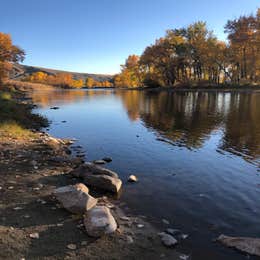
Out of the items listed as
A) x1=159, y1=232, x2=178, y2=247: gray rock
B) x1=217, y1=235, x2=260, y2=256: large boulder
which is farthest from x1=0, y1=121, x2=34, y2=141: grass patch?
x1=217, y1=235, x2=260, y2=256: large boulder

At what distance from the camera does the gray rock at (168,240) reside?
6.07 m

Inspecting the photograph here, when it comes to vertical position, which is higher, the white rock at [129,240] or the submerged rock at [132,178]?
the white rock at [129,240]

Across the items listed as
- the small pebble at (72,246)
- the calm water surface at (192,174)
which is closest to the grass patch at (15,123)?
the calm water surface at (192,174)

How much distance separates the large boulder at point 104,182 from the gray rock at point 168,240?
3.01 meters

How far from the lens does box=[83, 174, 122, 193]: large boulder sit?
910cm

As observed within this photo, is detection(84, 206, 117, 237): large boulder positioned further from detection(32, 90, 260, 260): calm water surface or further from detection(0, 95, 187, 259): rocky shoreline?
detection(32, 90, 260, 260): calm water surface

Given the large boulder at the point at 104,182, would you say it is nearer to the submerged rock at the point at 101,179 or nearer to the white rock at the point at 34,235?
the submerged rock at the point at 101,179

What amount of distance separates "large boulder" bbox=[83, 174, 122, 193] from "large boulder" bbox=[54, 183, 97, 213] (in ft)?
5.35

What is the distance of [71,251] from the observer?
17.9 feet

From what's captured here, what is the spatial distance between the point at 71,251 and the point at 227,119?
2498 centimetres

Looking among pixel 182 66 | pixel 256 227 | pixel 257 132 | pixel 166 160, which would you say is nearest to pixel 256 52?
pixel 182 66

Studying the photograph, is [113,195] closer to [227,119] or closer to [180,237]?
[180,237]

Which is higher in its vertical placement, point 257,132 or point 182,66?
point 182,66

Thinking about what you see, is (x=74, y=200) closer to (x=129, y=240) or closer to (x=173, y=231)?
(x=129, y=240)
